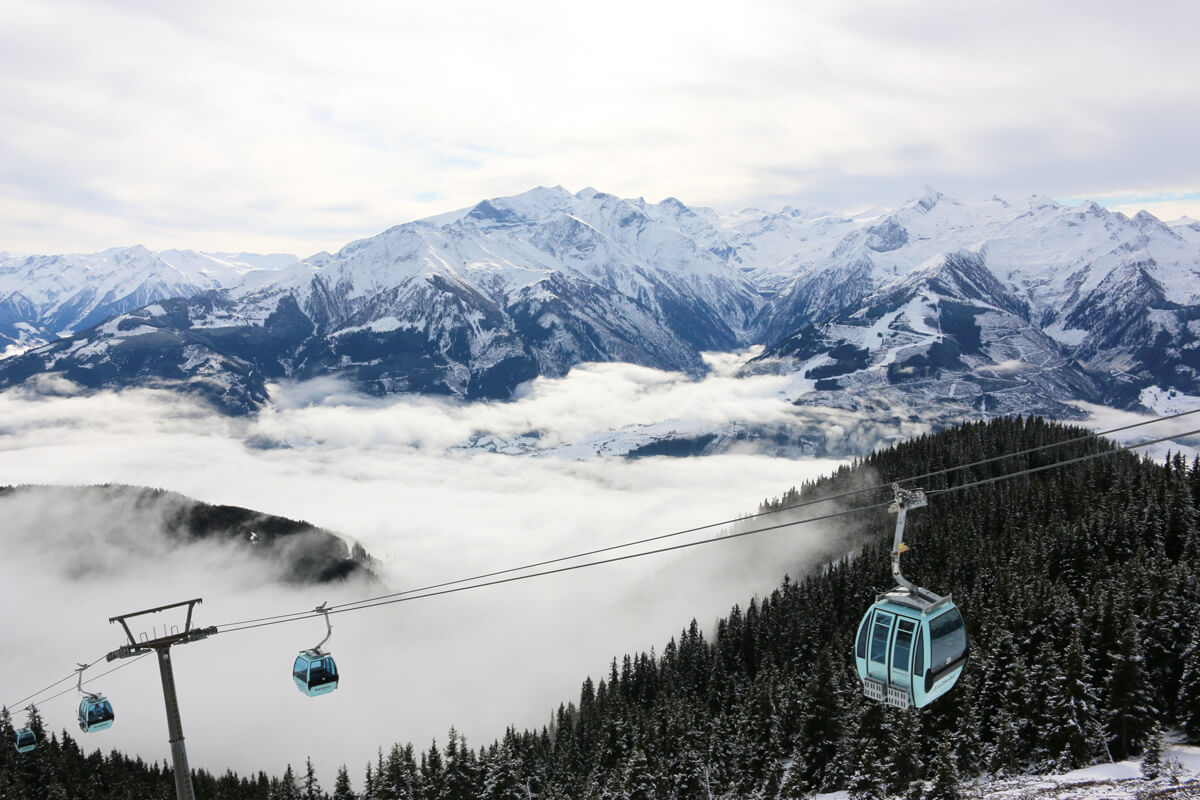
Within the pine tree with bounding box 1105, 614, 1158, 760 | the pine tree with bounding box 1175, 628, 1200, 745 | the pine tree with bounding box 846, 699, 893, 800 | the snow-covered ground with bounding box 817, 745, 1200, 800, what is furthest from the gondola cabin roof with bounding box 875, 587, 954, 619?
the pine tree with bounding box 1175, 628, 1200, 745

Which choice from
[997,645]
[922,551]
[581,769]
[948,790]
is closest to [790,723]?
[997,645]

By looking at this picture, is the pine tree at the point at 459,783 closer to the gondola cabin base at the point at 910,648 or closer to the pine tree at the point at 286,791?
the pine tree at the point at 286,791

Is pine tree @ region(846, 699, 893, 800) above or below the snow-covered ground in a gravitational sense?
below

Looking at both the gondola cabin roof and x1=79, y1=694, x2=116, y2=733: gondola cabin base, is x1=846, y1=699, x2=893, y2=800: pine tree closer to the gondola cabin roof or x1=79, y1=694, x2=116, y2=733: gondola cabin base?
the gondola cabin roof

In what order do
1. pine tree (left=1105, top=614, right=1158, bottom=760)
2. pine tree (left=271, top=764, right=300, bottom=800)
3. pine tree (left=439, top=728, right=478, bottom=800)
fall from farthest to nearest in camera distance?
pine tree (left=271, top=764, right=300, bottom=800)
pine tree (left=439, top=728, right=478, bottom=800)
pine tree (left=1105, top=614, right=1158, bottom=760)

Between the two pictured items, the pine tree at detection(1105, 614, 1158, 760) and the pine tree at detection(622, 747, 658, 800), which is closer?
the pine tree at detection(1105, 614, 1158, 760)

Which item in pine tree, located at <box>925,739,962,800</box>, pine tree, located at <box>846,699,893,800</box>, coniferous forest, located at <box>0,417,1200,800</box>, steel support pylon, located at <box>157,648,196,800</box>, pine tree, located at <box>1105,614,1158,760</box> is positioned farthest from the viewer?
coniferous forest, located at <box>0,417,1200,800</box>

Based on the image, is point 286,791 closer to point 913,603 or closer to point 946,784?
point 946,784

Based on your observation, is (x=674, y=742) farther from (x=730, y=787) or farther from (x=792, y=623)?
(x=792, y=623)
